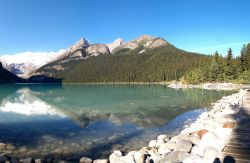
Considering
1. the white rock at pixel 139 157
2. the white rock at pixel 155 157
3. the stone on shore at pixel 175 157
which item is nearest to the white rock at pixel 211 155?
the stone on shore at pixel 175 157

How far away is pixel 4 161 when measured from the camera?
1652cm

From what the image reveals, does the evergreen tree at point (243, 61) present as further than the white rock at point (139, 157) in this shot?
Yes

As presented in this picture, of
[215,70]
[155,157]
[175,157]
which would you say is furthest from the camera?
[215,70]

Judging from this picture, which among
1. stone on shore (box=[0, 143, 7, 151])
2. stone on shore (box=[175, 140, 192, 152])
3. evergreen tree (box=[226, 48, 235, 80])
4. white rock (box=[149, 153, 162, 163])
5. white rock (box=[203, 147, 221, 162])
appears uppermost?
evergreen tree (box=[226, 48, 235, 80])

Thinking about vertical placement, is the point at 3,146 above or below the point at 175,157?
below

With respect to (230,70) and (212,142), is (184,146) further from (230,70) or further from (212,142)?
(230,70)

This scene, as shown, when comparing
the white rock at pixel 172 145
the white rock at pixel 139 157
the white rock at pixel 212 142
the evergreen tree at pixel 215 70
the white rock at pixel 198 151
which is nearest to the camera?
the white rock at pixel 212 142

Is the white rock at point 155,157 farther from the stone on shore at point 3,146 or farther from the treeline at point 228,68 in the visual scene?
the treeline at point 228,68

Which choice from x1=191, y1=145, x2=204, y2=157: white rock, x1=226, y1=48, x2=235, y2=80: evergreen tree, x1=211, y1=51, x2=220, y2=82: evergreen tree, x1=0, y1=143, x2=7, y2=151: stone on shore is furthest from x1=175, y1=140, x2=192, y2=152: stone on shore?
x1=211, y1=51, x2=220, y2=82: evergreen tree

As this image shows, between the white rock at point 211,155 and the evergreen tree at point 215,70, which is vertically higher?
the evergreen tree at point 215,70

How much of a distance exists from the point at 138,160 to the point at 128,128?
13925mm

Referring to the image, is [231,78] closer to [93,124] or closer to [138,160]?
[93,124]

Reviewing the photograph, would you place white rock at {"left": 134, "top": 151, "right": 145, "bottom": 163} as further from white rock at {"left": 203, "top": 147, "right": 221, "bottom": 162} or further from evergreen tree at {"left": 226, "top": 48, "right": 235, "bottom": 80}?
evergreen tree at {"left": 226, "top": 48, "right": 235, "bottom": 80}

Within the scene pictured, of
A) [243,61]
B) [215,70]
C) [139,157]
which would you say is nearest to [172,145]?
[139,157]
